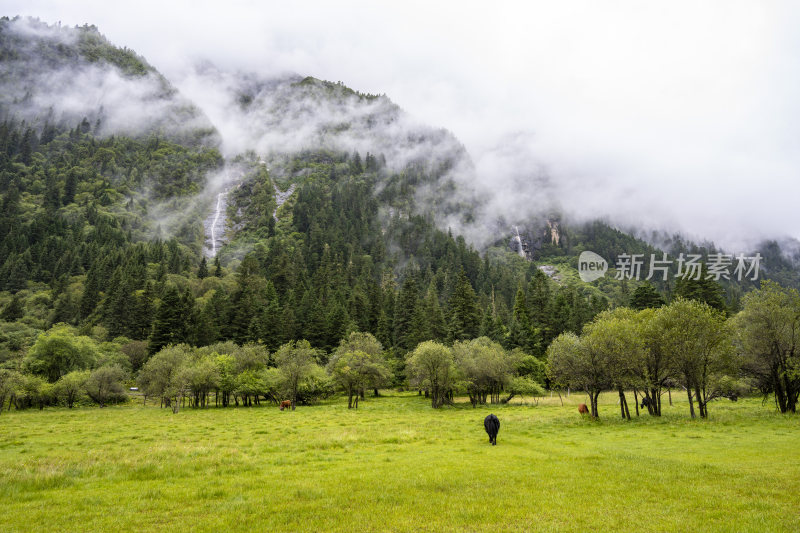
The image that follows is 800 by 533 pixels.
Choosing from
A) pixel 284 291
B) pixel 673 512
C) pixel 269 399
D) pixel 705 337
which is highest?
pixel 284 291

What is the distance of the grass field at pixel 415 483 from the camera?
11125 mm

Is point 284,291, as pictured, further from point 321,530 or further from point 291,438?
point 321,530

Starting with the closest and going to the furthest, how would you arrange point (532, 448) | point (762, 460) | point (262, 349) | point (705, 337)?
point (762, 460)
point (532, 448)
point (705, 337)
point (262, 349)

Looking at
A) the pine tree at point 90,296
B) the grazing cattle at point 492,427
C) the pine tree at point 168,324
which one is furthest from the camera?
the pine tree at point 90,296

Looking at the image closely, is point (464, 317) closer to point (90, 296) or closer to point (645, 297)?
point (645, 297)

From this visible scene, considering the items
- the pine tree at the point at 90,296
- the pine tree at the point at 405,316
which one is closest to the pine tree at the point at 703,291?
the pine tree at the point at 405,316

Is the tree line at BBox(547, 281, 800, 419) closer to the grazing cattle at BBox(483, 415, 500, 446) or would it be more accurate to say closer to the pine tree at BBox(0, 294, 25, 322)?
the grazing cattle at BBox(483, 415, 500, 446)

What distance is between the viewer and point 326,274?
6083 inches

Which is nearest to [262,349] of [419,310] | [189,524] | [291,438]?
[419,310]

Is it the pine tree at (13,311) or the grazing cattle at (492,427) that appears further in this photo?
the pine tree at (13,311)

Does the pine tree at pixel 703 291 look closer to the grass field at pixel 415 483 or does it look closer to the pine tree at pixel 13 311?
the grass field at pixel 415 483

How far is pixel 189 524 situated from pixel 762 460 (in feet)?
85.9

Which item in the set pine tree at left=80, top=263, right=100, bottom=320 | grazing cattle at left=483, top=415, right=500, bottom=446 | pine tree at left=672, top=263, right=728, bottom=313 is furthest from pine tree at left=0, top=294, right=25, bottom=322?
pine tree at left=672, top=263, right=728, bottom=313

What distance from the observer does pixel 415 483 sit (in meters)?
15.5
